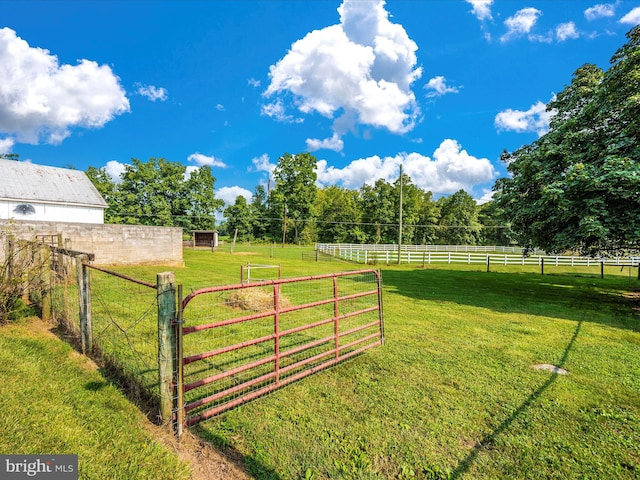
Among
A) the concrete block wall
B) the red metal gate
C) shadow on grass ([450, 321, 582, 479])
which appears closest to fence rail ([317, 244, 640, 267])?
the concrete block wall

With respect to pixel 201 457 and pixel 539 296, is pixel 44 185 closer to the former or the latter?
pixel 201 457

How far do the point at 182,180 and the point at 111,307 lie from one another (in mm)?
45733

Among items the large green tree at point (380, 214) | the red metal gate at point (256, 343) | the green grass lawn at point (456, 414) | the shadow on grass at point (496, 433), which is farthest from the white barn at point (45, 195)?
the large green tree at point (380, 214)

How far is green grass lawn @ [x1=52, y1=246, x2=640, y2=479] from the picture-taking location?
2623 mm

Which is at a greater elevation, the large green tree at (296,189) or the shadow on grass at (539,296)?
the large green tree at (296,189)

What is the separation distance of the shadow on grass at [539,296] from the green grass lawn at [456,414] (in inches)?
80.5

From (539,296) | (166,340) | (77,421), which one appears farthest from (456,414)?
(539,296)

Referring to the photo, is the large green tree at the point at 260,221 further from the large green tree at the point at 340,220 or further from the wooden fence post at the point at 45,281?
the wooden fence post at the point at 45,281

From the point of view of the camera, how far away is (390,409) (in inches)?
135

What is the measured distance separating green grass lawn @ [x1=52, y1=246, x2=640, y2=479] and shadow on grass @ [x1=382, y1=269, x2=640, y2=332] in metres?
2.05

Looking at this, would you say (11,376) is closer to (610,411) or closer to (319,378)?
(319,378)

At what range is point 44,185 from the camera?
22.2m

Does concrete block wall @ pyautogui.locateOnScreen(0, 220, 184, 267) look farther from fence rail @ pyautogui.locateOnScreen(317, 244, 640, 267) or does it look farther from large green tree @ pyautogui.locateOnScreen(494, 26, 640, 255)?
large green tree @ pyautogui.locateOnScreen(494, 26, 640, 255)

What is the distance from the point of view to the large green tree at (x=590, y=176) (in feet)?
25.8
